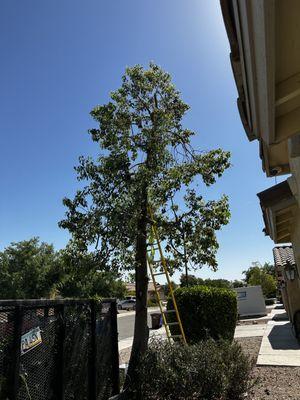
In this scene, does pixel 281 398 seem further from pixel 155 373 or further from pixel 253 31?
pixel 253 31

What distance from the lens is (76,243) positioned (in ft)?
29.8

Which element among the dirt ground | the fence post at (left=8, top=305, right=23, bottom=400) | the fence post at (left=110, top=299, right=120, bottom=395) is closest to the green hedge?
the dirt ground

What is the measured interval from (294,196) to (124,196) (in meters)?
3.69

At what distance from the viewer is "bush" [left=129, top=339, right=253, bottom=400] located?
21.7 feet

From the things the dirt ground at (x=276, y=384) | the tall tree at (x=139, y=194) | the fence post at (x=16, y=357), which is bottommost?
the dirt ground at (x=276, y=384)

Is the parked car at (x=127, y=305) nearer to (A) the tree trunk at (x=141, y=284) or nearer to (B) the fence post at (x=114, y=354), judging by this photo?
(A) the tree trunk at (x=141, y=284)

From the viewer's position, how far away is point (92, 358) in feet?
21.2

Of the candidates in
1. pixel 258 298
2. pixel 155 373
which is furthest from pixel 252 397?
pixel 258 298

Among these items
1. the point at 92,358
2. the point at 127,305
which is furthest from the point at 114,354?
the point at 127,305

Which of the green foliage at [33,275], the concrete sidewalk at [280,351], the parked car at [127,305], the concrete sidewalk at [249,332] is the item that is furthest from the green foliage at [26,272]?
the concrete sidewalk at [280,351]

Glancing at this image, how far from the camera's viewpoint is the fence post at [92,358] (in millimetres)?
6250

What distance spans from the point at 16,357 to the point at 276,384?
5.54 meters

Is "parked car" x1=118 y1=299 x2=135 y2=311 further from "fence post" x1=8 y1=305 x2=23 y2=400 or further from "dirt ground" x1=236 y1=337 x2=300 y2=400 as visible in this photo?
"fence post" x1=8 y1=305 x2=23 y2=400

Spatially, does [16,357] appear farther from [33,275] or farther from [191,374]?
[33,275]
